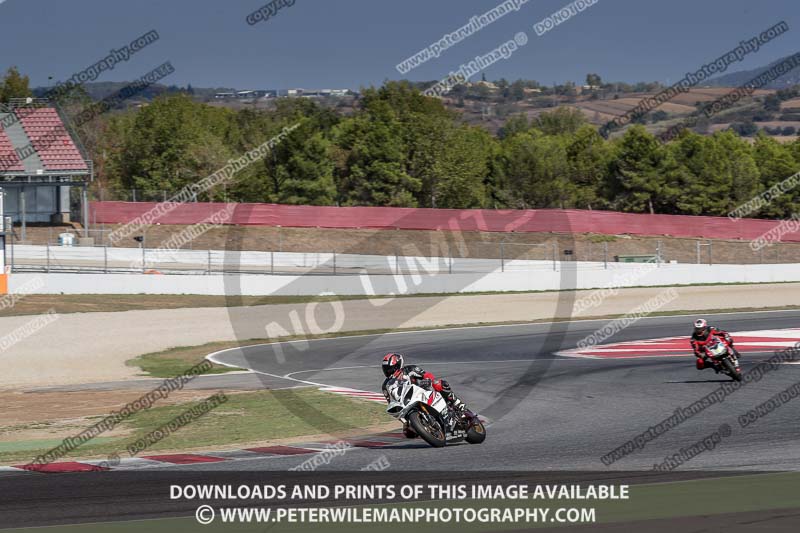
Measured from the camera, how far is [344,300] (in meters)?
40.3

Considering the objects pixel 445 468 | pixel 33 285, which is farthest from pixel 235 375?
pixel 33 285

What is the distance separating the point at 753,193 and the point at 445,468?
74.8m

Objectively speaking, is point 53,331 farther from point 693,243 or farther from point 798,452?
point 693,243

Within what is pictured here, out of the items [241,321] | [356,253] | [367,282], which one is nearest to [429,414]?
[241,321]

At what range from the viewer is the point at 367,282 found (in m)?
41.8

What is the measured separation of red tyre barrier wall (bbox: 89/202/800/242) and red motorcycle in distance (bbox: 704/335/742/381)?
123 feet

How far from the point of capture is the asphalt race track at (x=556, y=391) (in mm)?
13133

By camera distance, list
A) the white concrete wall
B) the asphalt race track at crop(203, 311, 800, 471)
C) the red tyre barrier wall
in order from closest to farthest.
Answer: the asphalt race track at crop(203, 311, 800, 471)
the white concrete wall
the red tyre barrier wall

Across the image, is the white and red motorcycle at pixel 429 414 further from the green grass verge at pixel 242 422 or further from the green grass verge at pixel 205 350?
the green grass verge at pixel 205 350

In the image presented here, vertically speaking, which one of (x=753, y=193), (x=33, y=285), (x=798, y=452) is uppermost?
(x=753, y=193)

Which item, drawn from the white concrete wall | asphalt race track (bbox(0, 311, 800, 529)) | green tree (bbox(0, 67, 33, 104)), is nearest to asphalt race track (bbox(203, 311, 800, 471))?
asphalt race track (bbox(0, 311, 800, 529))

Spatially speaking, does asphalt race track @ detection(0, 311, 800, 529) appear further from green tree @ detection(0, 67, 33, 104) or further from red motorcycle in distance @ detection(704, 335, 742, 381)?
green tree @ detection(0, 67, 33, 104)

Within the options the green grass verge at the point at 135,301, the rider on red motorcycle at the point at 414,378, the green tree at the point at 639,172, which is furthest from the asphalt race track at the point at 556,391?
the green tree at the point at 639,172

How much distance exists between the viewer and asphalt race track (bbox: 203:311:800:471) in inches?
517
